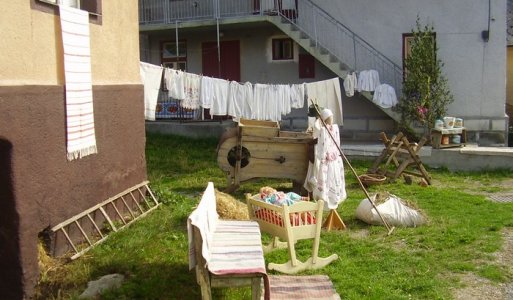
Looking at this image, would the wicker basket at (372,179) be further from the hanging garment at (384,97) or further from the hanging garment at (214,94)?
the hanging garment at (384,97)

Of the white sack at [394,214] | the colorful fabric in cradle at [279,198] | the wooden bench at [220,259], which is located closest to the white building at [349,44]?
the white sack at [394,214]

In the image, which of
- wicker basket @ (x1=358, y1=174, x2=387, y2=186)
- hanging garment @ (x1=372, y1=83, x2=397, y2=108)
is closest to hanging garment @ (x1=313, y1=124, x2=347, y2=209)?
wicker basket @ (x1=358, y1=174, x2=387, y2=186)

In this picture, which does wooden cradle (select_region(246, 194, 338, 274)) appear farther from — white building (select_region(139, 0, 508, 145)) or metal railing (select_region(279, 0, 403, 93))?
metal railing (select_region(279, 0, 403, 93))

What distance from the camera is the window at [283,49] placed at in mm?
16500

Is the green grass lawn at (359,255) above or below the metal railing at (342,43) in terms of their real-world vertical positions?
below

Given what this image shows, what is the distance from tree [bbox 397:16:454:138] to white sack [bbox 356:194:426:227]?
625 centimetres

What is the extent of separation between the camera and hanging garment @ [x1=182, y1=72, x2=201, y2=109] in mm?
11844

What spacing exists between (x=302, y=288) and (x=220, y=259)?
4.14ft

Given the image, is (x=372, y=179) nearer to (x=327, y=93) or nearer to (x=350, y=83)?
(x=327, y=93)

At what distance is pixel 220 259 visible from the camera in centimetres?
483

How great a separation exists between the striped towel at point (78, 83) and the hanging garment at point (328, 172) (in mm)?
3078

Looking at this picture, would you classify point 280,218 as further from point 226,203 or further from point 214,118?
point 214,118

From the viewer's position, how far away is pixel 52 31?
6.37m

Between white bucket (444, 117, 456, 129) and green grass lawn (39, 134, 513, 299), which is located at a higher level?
white bucket (444, 117, 456, 129)
